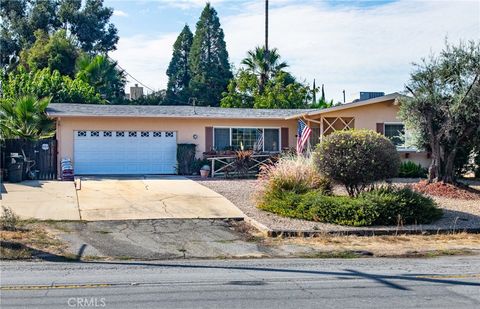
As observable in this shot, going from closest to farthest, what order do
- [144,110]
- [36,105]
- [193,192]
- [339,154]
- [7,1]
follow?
[339,154]
[193,192]
[36,105]
[144,110]
[7,1]

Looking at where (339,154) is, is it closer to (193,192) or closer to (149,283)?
(193,192)

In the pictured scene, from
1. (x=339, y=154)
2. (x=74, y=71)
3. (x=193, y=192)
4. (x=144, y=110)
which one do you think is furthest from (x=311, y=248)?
(x=74, y=71)

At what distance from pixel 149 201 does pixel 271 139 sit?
1171 cm

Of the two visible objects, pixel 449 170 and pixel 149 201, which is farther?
pixel 449 170

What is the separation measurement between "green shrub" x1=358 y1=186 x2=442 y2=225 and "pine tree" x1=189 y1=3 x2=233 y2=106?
36.5 m

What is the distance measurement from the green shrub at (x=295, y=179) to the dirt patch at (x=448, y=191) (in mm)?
4253

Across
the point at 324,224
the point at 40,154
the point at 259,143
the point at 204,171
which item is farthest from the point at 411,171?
the point at 40,154

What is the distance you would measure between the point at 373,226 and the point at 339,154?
2.39 m

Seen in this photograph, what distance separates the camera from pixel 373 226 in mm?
14734

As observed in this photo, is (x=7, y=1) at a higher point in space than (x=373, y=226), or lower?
higher

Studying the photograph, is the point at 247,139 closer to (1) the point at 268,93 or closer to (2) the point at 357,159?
(2) the point at 357,159

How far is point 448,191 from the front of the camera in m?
20.2

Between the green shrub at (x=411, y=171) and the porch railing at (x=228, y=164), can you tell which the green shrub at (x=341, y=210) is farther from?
the green shrub at (x=411, y=171)

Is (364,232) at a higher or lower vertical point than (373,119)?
lower
